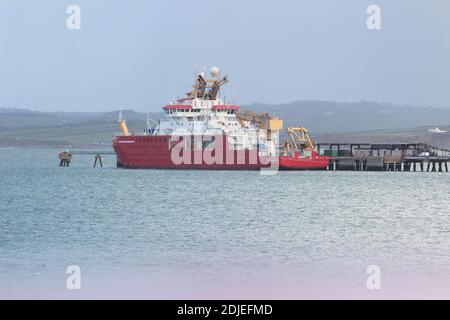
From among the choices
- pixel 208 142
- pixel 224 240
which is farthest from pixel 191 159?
pixel 224 240

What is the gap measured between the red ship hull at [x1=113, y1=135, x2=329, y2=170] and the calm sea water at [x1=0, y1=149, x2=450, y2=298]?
12.9m

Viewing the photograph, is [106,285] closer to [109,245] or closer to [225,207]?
[109,245]

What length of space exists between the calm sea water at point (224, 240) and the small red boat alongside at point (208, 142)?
12.6m

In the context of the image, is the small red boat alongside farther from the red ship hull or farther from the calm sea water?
the calm sea water

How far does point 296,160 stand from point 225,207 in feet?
95.5

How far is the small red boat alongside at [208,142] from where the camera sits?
7294 centimetres

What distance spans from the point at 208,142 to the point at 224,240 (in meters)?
39.6

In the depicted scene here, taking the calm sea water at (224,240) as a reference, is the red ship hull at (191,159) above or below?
above

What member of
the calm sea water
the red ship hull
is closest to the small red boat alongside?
the red ship hull

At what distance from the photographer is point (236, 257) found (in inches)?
1148

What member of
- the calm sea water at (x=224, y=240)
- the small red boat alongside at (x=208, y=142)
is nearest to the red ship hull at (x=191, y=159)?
the small red boat alongside at (x=208, y=142)

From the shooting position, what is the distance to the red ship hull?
241 feet

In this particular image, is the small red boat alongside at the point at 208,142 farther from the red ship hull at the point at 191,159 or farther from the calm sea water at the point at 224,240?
the calm sea water at the point at 224,240

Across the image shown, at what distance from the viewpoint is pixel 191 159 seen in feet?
246
